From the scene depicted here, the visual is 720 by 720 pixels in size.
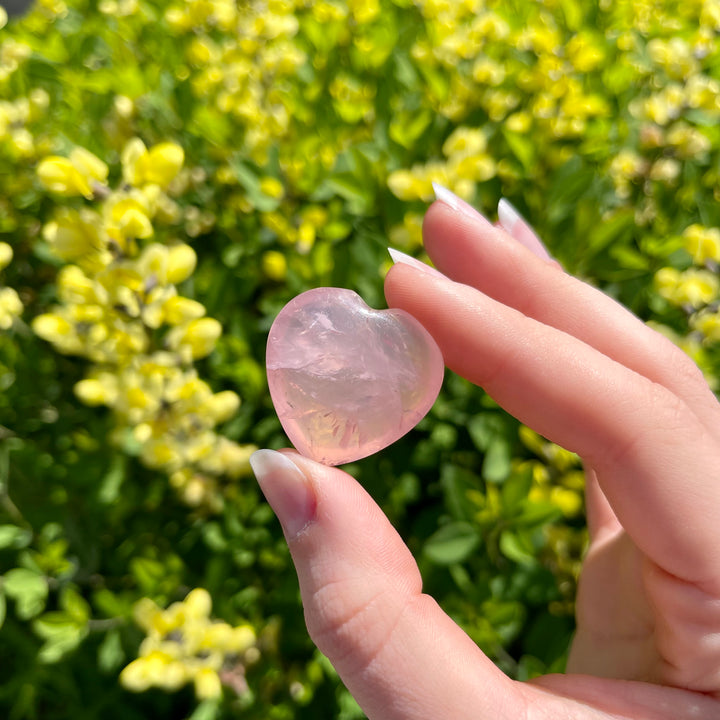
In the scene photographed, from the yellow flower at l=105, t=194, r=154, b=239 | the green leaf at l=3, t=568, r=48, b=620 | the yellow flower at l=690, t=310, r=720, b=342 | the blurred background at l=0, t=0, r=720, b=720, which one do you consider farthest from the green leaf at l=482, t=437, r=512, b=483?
the green leaf at l=3, t=568, r=48, b=620

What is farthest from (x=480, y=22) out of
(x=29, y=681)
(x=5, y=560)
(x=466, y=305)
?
(x=29, y=681)

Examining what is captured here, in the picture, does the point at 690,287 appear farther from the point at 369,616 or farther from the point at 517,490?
the point at 369,616

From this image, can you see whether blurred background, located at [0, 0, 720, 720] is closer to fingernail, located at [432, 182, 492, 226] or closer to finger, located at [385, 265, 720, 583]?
fingernail, located at [432, 182, 492, 226]

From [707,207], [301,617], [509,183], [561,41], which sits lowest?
[301,617]

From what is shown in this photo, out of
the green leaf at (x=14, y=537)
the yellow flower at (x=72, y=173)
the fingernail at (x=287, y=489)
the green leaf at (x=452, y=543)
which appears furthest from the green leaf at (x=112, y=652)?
the yellow flower at (x=72, y=173)

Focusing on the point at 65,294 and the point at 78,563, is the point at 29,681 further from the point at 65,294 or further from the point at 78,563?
the point at 65,294

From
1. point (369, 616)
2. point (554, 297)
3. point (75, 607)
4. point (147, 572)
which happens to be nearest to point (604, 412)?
point (554, 297)
